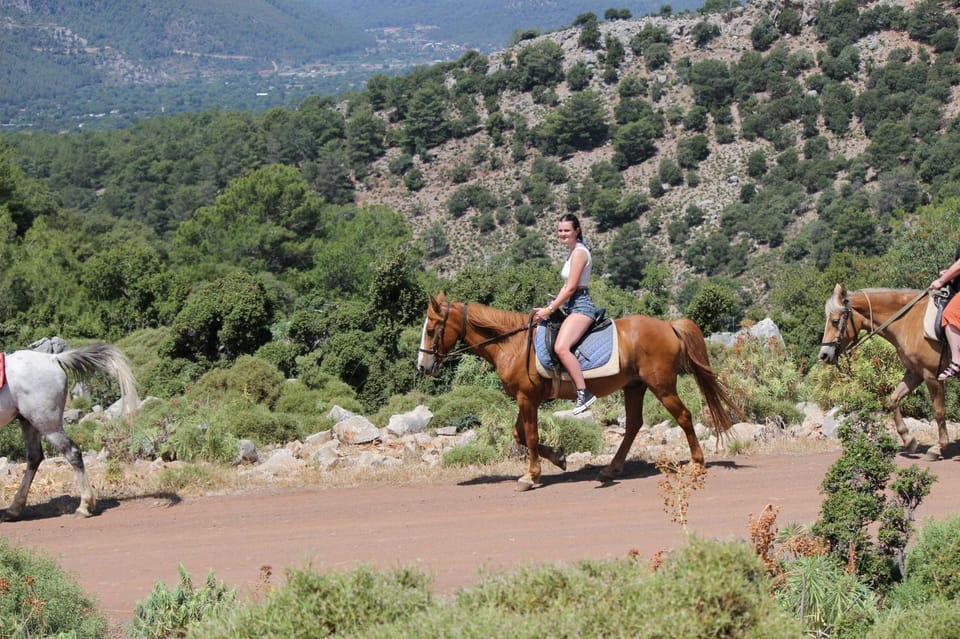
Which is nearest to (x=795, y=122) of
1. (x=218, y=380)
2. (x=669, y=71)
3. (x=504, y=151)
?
(x=669, y=71)

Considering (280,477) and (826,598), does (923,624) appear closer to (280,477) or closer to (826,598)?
(826,598)

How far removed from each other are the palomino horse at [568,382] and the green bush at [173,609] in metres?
4.01

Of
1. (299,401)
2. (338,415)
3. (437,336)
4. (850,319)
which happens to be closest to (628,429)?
(437,336)

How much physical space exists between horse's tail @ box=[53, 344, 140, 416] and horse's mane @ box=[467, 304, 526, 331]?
3.55 metres

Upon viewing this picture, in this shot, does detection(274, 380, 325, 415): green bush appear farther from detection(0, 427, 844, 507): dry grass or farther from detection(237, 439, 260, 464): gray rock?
detection(0, 427, 844, 507): dry grass

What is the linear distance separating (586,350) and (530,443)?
1.09m

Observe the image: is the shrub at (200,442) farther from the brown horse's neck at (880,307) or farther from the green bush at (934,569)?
the green bush at (934,569)

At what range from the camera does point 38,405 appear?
1073 centimetres

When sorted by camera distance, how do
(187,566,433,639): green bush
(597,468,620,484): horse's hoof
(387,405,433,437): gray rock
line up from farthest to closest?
1. (387,405,433,437): gray rock
2. (597,468,620,484): horse's hoof
3. (187,566,433,639): green bush

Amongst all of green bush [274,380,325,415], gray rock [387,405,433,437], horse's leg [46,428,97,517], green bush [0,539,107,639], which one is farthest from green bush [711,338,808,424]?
green bush [0,539,107,639]

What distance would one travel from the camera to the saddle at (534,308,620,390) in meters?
10.5

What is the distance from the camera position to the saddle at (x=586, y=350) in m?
10.5

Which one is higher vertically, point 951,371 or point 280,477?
point 951,371

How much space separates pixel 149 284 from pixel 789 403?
26.1m
